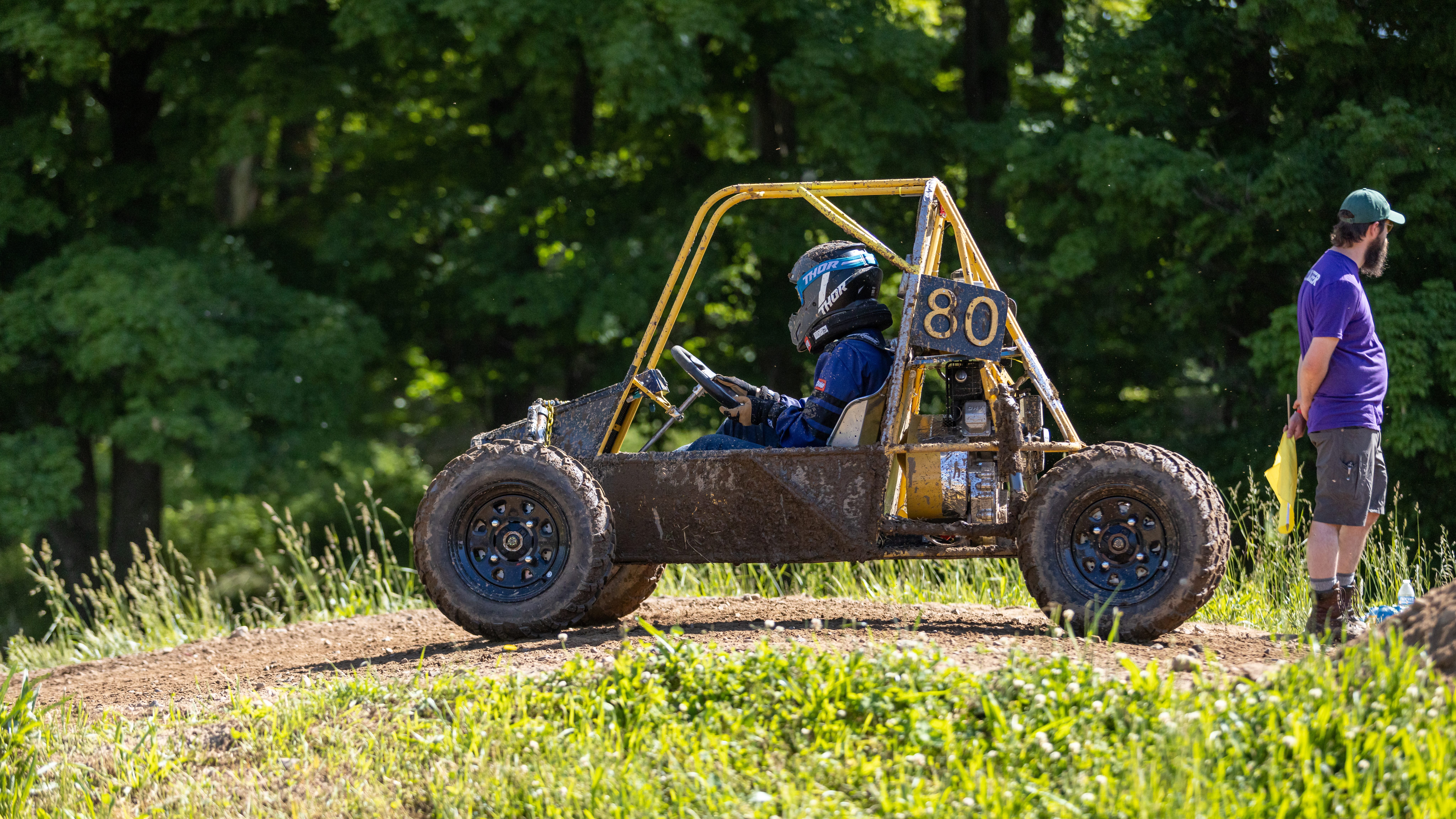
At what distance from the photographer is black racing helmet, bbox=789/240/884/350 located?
5727mm

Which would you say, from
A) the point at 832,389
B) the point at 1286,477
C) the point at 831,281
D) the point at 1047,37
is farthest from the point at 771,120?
the point at 1286,477

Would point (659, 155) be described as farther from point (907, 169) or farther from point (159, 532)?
point (159, 532)

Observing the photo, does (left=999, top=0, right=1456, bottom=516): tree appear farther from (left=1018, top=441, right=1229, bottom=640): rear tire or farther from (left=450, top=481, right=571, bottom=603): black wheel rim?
(left=450, top=481, right=571, bottom=603): black wheel rim

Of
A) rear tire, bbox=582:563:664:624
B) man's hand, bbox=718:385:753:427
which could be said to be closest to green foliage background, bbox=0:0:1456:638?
rear tire, bbox=582:563:664:624

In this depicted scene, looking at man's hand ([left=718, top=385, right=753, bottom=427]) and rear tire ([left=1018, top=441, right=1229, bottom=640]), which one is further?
man's hand ([left=718, top=385, right=753, bottom=427])

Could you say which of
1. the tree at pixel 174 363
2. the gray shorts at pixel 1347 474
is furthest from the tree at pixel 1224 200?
the tree at pixel 174 363

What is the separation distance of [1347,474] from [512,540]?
10.9 ft

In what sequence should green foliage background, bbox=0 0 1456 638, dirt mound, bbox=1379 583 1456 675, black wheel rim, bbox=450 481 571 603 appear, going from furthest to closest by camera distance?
green foliage background, bbox=0 0 1456 638 < black wheel rim, bbox=450 481 571 603 < dirt mound, bbox=1379 583 1456 675

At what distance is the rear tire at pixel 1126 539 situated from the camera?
5.00 meters

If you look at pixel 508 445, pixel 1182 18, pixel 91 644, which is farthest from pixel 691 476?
pixel 1182 18

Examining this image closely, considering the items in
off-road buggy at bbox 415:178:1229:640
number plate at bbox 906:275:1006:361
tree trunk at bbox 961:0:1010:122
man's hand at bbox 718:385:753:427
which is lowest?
off-road buggy at bbox 415:178:1229:640

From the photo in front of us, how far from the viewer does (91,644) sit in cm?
854

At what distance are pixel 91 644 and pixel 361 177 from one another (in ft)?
Result: 25.5

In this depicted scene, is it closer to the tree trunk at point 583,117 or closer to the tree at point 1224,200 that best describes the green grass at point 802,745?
the tree at point 1224,200
